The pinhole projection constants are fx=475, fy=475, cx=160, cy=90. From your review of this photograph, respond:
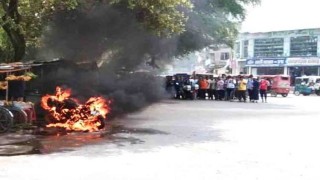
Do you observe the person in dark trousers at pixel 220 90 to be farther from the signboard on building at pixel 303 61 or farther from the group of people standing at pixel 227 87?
Result: the signboard on building at pixel 303 61

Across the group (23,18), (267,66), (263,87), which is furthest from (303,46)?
(23,18)

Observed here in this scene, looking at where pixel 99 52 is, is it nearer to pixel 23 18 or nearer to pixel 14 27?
pixel 23 18

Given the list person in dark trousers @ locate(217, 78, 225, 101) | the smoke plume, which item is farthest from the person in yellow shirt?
the smoke plume

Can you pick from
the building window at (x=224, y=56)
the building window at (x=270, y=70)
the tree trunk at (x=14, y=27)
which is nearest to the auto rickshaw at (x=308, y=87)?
the building window at (x=270, y=70)

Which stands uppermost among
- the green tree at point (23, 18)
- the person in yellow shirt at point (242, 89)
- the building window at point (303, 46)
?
the building window at point (303, 46)

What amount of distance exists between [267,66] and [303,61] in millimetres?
4694

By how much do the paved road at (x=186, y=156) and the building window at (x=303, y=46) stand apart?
112ft

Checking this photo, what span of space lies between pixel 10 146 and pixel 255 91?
56.6 ft

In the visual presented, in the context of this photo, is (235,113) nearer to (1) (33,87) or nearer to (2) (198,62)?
(1) (33,87)

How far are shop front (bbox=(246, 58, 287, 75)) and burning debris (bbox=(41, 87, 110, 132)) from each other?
37.5 meters

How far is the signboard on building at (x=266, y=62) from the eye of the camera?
48.4 meters

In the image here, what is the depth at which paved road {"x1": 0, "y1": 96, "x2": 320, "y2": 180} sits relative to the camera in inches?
267

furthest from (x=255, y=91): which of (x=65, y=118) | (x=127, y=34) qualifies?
(x=65, y=118)

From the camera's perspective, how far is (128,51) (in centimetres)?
2050
